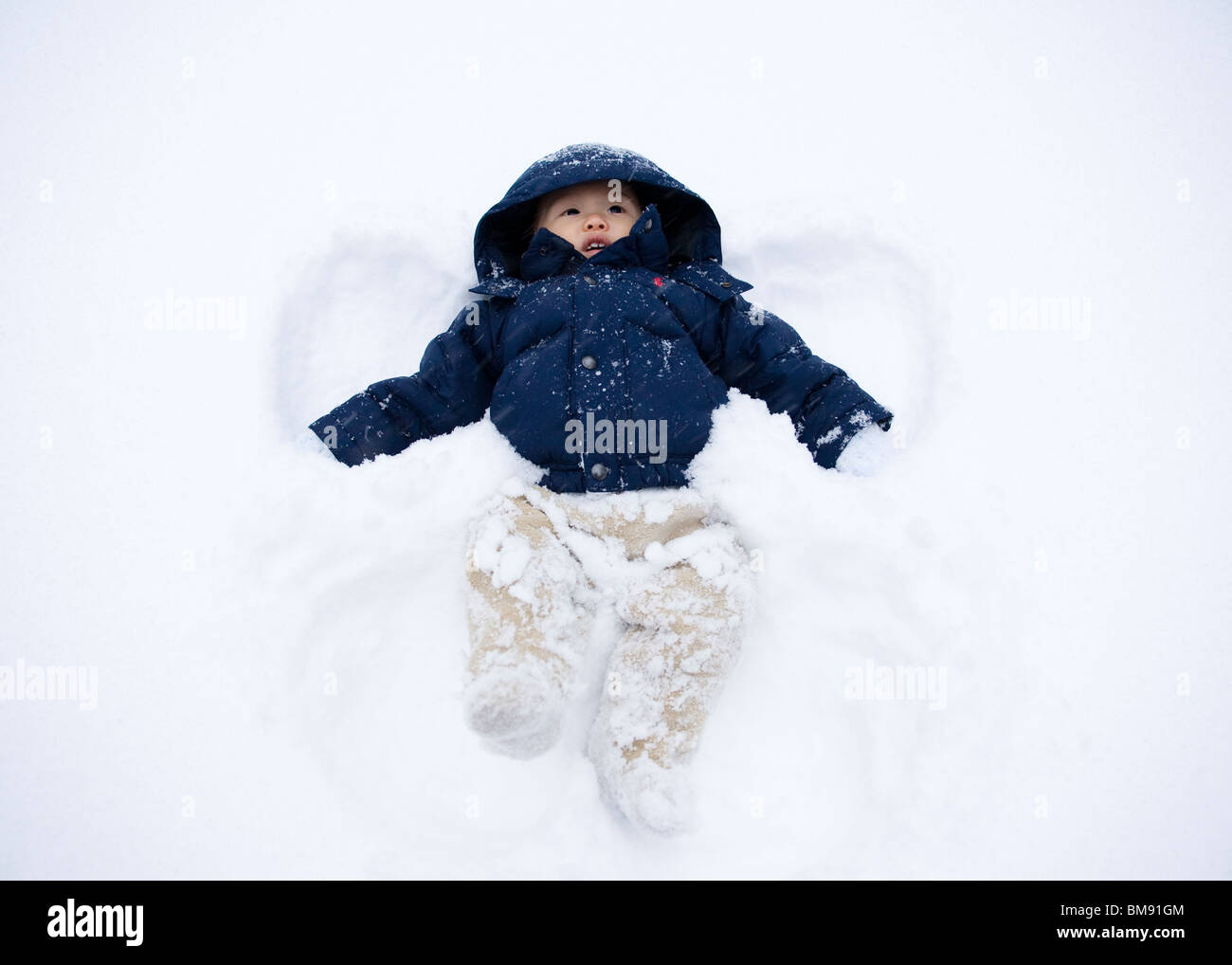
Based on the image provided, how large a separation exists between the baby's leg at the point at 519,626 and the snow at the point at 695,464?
223mm

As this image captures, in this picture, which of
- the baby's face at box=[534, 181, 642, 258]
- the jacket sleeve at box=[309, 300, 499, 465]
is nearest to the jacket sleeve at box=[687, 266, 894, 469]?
the baby's face at box=[534, 181, 642, 258]

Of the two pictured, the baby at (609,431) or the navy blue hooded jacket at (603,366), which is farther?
the navy blue hooded jacket at (603,366)

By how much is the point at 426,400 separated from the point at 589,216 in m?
0.78

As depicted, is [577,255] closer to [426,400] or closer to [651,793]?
[426,400]

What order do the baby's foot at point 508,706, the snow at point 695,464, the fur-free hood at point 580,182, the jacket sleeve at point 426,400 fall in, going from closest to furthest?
the baby's foot at point 508,706, the snow at point 695,464, the jacket sleeve at point 426,400, the fur-free hood at point 580,182

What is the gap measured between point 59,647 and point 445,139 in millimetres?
2089

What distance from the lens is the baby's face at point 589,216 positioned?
82.6 inches

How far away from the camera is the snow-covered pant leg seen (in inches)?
63.6

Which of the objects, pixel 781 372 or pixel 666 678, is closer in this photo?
pixel 666 678

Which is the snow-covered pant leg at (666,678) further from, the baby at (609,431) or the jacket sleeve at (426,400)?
the jacket sleeve at (426,400)

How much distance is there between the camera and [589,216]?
212cm

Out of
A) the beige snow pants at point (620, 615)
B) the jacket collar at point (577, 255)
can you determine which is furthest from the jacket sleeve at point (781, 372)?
the beige snow pants at point (620, 615)

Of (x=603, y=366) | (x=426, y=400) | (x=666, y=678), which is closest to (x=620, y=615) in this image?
(x=666, y=678)
